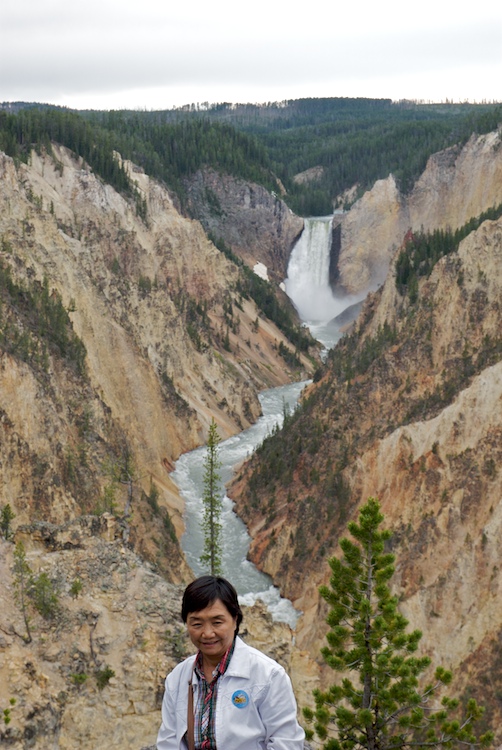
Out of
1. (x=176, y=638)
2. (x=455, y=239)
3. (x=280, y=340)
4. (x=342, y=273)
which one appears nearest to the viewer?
(x=176, y=638)

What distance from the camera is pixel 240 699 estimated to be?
639 cm

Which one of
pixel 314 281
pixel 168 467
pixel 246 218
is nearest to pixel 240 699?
pixel 168 467

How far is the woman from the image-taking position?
6.38 metres

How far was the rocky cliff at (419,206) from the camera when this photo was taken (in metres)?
94.6

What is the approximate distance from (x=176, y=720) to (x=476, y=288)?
3631 cm

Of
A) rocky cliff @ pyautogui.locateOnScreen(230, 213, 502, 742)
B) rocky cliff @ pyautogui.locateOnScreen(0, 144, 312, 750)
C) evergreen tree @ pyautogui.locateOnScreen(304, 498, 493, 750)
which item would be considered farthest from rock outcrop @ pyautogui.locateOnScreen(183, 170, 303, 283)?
evergreen tree @ pyautogui.locateOnScreen(304, 498, 493, 750)

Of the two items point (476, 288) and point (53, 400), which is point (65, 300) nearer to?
point (53, 400)

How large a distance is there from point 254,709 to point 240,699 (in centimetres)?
14

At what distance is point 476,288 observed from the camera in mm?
40312

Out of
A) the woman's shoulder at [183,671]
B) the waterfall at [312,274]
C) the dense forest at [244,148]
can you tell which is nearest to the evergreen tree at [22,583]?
the woman's shoulder at [183,671]

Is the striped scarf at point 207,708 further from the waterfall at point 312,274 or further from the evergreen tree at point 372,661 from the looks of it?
the waterfall at point 312,274

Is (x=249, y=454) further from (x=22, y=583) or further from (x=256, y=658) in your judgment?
(x=256, y=658)

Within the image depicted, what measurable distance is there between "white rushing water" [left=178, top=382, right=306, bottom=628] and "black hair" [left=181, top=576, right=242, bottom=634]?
27234 mm

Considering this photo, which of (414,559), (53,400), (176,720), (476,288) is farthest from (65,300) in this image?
(176,720)
